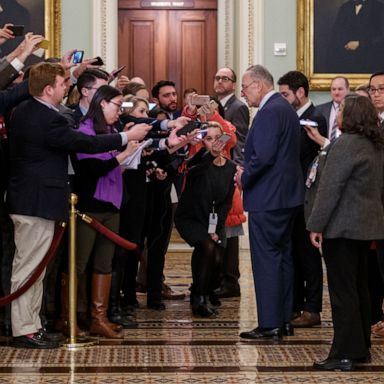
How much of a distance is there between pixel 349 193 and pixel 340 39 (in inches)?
304

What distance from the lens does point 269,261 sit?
25.7 ft

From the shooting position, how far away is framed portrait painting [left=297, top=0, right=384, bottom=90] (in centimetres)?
1401

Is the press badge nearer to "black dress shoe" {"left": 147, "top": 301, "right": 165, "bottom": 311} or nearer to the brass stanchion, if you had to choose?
"black dress shoe" {"left": 147, "top": 301, "right": 165, "bottom": 311}

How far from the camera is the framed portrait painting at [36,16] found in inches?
Answer: 549

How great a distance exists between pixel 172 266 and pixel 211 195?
11.1 feet

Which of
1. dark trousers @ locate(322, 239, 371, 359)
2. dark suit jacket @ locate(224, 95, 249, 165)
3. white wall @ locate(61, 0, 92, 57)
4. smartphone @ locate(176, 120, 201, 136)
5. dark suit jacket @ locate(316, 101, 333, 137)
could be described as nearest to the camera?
dark trousers @ locate(322, 239, 371, 359)

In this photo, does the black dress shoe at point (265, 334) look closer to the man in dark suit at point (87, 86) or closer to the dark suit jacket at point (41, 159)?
the dark suit jacket at point (41, 159)

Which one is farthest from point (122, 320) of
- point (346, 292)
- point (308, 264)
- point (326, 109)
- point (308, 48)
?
point (308, 48)

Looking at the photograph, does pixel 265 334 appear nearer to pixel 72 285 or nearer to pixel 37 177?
pixel 72 285

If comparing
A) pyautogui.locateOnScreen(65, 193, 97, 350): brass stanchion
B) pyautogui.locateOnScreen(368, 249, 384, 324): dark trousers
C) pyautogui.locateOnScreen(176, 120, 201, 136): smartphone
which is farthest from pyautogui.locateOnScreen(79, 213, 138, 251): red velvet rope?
pyautogui.locateOnScreen(368, 249, 384, 324): dark trousers

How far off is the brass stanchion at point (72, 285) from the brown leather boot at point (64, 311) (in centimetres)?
17

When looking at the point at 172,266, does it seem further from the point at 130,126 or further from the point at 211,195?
the point at 130,126

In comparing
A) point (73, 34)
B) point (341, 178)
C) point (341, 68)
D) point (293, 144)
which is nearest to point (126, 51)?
point (73, 34)

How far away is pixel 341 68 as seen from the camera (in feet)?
46.3
